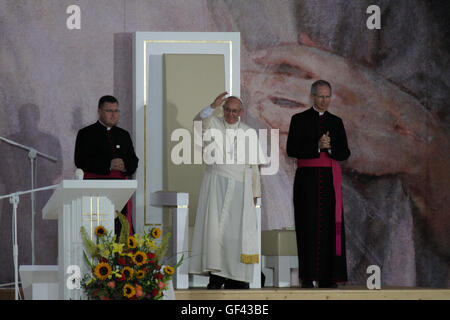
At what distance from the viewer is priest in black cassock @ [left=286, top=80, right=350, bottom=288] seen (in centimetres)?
761

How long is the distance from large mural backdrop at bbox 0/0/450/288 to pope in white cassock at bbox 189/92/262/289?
1667 millimetres

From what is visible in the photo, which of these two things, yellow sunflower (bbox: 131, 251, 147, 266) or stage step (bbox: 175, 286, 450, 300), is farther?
stage step (bbox: 175, 286, 450, 300)

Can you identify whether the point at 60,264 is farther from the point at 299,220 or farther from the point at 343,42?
the point at 343,42

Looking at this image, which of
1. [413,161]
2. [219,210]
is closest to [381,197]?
[413,161]

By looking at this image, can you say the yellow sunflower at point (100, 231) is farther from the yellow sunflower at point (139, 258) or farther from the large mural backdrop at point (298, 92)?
the large mural backdrop at point (298, 92)

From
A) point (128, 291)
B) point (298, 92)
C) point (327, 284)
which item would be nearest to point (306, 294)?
point (327, 284)

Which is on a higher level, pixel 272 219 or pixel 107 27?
pixel 107 27

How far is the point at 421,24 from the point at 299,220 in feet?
10.2

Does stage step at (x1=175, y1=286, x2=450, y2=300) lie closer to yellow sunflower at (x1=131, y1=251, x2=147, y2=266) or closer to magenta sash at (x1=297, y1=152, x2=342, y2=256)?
magenta sash at (x1=297, y1=152, x2=342, y2=256)

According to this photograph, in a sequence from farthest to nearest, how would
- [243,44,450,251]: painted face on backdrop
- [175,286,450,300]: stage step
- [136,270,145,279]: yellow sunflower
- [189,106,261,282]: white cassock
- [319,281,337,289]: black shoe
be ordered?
[243,44,450,251]: painted face on backdrop < [319,281,337,289]: black shoe < [189,106,261,282]: white cassock < [175,286,450,300]: stage step < [136,270,145,279]: yellow sunflower

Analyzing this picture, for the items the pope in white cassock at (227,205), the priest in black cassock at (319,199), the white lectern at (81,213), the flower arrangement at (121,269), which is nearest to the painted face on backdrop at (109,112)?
the pope in white cassock at (227,205)

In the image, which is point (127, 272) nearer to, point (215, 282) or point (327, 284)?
point (215, 282)

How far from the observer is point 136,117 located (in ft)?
29.5

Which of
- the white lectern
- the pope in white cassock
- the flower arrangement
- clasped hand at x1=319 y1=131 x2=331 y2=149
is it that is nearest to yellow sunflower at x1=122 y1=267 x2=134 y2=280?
the flower arrangement
